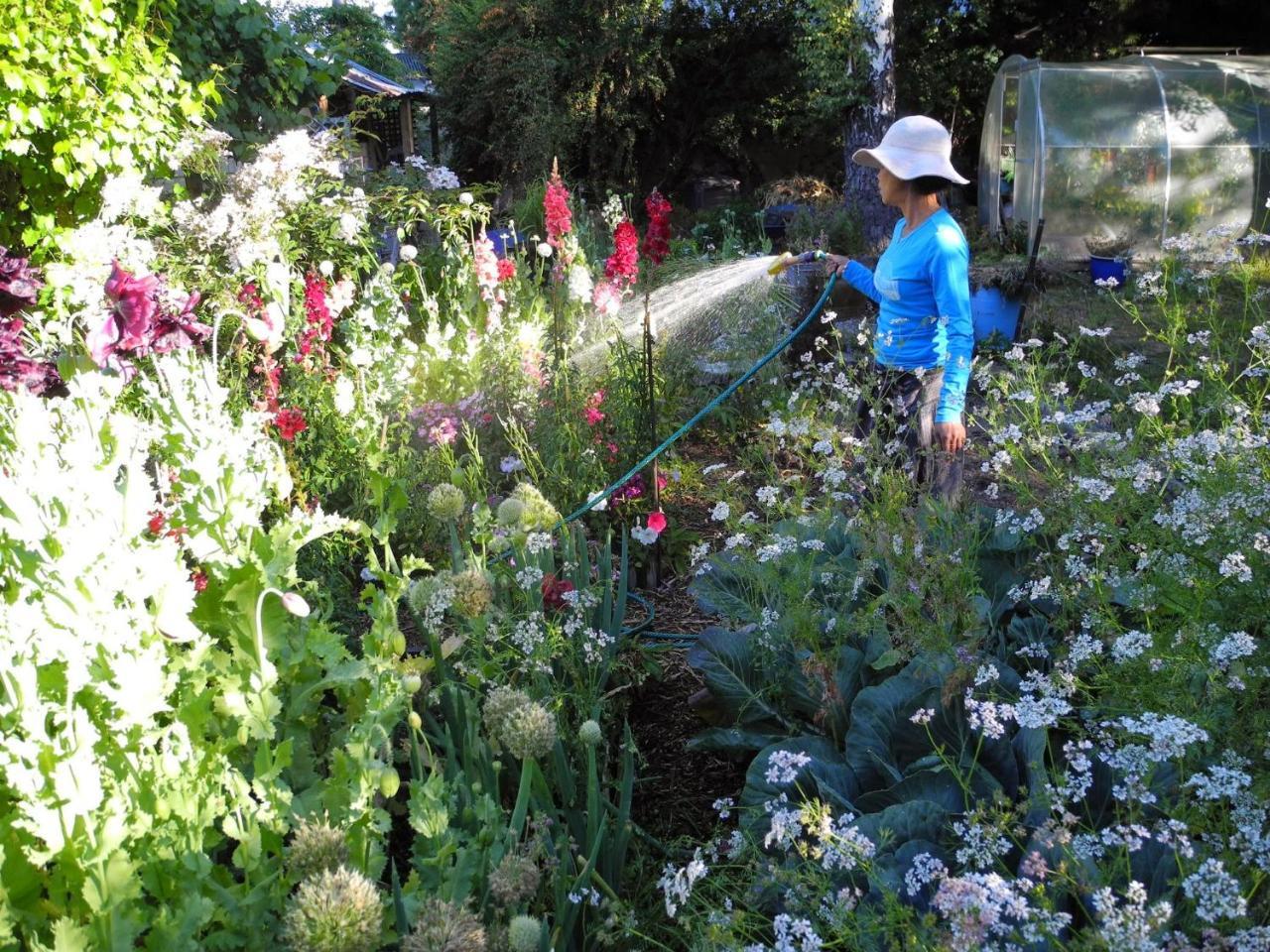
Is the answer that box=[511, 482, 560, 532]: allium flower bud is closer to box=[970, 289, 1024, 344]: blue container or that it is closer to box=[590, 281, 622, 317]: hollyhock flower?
box=[590, 281, 622, 317]: hollyhock flower

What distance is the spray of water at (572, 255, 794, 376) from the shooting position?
17.2 ft

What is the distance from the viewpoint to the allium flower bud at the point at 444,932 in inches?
52.7

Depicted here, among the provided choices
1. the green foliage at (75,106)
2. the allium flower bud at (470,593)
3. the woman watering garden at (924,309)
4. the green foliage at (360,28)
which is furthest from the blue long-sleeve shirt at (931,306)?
the green foliage at (360,28)

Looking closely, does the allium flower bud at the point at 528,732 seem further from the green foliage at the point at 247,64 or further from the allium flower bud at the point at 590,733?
the green foliage at the point at 247,64

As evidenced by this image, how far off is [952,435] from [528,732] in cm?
177

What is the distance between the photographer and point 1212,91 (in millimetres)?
10367

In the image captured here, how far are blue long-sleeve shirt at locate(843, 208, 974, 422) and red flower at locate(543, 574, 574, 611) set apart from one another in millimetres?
1253

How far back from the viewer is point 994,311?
755 cm

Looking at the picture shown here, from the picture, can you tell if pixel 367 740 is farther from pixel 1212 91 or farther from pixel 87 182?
pixel 1212 91

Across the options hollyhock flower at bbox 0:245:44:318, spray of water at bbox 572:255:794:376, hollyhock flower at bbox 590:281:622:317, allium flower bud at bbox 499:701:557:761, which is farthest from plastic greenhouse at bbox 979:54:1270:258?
allium flower bud at bbox 499:701:557:761

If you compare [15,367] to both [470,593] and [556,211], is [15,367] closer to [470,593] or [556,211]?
[470,593]

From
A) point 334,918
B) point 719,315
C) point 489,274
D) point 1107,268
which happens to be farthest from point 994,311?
point 334,918

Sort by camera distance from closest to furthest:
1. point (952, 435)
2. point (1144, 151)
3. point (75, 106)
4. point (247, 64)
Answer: point (952, 435) < point (75, 106) < point (247, 64) < point (1144, 151)

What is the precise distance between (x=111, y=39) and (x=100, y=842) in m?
4.53
